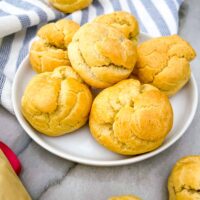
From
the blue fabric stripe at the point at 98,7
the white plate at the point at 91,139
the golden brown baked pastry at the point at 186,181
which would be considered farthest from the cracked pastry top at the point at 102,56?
the blue fabric stripe at the point at 98,7

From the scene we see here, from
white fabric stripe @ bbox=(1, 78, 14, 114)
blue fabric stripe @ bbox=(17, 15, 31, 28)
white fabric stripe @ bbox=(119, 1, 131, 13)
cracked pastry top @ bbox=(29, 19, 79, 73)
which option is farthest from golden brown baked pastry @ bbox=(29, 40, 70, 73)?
white fabric stripe @ bbox=(119, 1, 131, 13)

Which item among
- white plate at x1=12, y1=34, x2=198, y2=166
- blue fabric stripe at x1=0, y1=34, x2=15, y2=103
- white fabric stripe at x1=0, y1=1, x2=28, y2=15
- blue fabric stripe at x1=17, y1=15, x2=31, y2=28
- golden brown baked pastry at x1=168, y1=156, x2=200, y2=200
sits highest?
white fabric stripe at x1=0, y1=1, x2=28, y2=15

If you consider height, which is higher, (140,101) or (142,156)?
(140,101)

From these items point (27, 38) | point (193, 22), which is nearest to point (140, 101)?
point (27, 38)

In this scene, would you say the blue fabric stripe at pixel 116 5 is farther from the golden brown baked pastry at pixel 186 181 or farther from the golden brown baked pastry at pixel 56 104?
the golden brown baked pastry at pixel 186 181

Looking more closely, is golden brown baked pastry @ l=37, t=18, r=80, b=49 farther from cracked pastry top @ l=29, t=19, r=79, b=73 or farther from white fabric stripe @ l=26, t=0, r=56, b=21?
white fabric stripe @ l=26, t=0, r=56, b=21

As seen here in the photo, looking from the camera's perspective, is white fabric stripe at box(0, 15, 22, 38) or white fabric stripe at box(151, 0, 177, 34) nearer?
white fabric stripe at box(0, 15, 22, 38)

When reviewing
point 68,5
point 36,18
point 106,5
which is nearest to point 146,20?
point 106,5

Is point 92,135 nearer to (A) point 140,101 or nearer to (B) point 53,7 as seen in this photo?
(A) point 140,101
